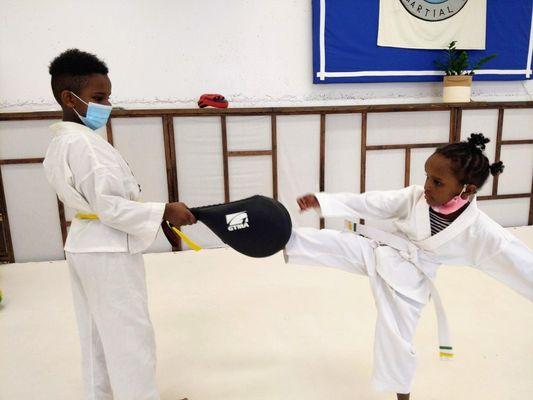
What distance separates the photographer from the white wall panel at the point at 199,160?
2.88m

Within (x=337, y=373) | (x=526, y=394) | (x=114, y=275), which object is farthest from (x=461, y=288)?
(x=114, y=275)

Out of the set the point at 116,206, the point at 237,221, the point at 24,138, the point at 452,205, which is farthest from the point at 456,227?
the point at 24,138

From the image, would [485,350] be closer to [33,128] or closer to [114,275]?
[114,275]

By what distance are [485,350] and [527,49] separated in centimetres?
285

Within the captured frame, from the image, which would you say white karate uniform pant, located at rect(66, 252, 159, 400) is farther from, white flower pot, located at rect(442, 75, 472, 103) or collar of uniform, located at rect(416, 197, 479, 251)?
white flower pot, located at rect(442, 75, 472, 103)

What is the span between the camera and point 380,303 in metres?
1.28

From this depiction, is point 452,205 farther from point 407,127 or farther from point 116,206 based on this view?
point 407,127

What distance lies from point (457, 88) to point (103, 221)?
119 inches

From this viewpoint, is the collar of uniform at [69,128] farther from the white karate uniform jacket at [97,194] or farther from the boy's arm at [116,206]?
the boy's arm at [116,206]

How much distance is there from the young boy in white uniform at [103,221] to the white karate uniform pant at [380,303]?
0.42m

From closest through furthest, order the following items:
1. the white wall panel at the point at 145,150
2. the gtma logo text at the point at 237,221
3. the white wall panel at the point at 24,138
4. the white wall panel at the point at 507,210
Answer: the gtma logo text at the point at 237,221 → the white wall panel at the point at 24,138 → the white wall panel at the point at 145,150 → the white wall panel at the point at 507,210

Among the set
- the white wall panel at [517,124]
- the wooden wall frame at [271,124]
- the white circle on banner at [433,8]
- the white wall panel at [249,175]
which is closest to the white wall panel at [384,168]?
the wooden wall frame at [271,124]

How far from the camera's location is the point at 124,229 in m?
1.07

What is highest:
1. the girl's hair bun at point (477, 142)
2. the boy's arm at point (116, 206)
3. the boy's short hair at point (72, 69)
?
the boy's short hair at point (72, 69)
